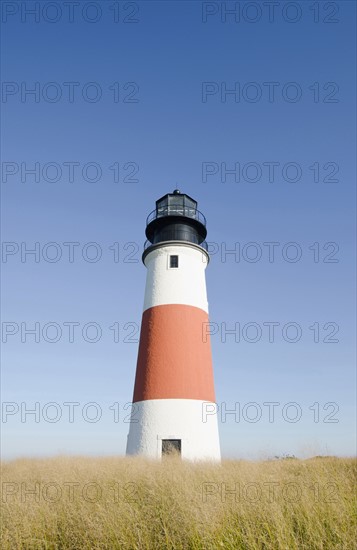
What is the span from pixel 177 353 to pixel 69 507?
928 cm

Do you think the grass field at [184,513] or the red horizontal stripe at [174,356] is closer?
the grass field at [184,513]

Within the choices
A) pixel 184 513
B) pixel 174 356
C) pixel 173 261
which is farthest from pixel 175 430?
pixel 184 513

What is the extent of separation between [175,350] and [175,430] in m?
3.14

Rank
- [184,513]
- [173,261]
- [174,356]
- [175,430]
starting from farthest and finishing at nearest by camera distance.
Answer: [173,261] → [174,356] → [175,430] → [184,513]

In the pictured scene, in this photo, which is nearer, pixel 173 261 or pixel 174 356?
pixel 174 356

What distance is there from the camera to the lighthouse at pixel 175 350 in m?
14.4

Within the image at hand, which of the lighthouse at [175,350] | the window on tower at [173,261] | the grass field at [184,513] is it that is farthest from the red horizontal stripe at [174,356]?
the grass field at [184,513]

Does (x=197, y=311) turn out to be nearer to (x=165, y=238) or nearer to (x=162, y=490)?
(x=165, y=238)

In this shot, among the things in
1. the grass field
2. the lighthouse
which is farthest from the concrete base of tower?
the grass field

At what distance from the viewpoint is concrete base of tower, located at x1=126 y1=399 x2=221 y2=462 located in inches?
560

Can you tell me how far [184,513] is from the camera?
5562mm

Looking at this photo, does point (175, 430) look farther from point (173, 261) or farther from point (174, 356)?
point (173, 261)

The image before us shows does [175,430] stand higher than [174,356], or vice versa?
[174,356]

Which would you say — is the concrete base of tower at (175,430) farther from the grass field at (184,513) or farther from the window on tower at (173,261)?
the grass field at (184,513)
